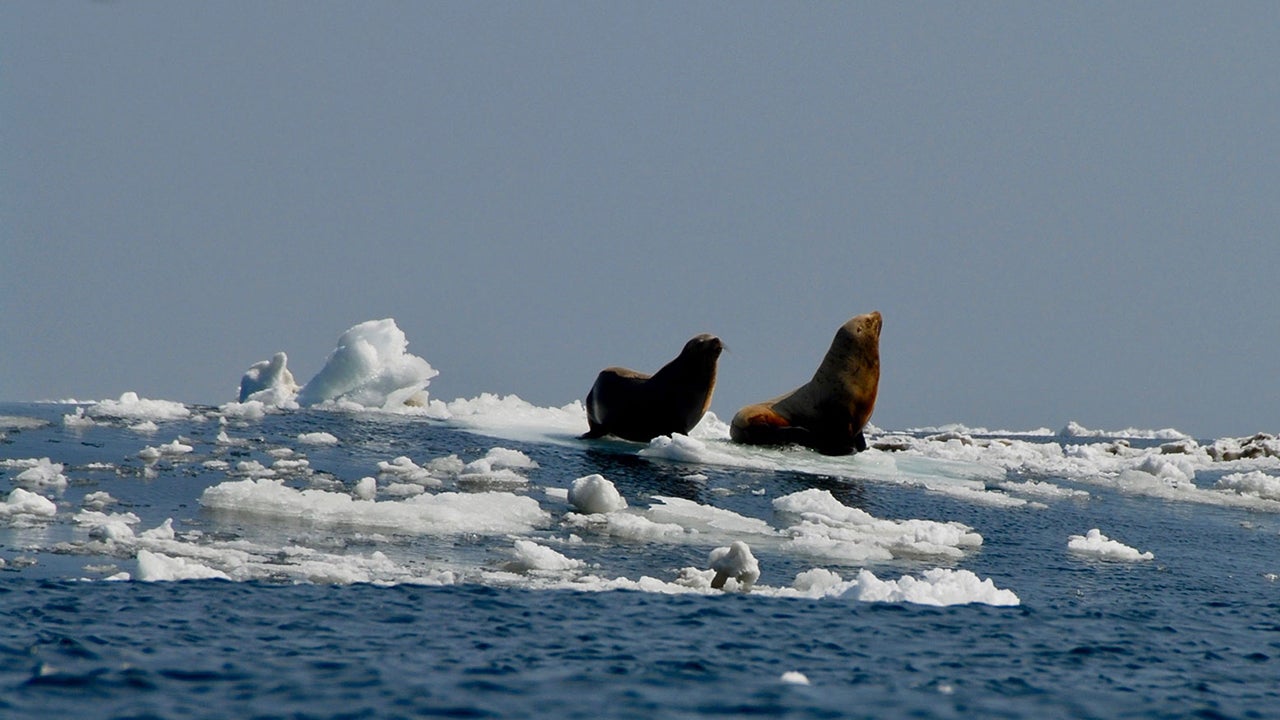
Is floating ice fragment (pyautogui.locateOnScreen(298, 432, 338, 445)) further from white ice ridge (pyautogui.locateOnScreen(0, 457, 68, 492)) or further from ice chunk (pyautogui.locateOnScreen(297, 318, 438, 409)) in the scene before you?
ice chunk (pyautogui.locateOnScreen(297, 318, 438, 409))

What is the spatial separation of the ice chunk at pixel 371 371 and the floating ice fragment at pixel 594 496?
26.7 metres

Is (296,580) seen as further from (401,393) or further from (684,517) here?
(401,393)

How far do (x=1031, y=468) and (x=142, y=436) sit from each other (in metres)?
26.1

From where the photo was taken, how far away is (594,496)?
72.2 feet

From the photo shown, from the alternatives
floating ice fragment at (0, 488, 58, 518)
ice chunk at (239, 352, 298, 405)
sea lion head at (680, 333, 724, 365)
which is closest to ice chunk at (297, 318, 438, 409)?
ice chunk at (239, 352, 298, 405)

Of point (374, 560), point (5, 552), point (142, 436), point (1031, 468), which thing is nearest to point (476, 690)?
point (374, 560)

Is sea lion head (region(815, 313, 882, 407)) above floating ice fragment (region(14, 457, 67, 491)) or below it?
above

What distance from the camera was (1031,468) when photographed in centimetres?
4094

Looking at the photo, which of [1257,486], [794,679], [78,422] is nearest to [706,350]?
[1257,486]

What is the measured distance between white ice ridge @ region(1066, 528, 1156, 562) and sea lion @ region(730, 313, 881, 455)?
12.3 meters

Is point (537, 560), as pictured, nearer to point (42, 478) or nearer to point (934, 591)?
point (934, 591)

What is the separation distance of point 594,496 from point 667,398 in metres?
12.7

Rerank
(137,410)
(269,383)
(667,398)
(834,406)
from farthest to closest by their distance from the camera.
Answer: (269,383), (137,410), (834,406), (667,398)

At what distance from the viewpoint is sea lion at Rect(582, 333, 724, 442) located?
34.5m
